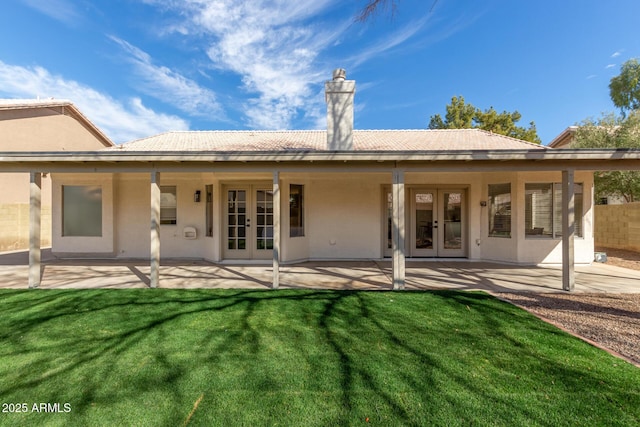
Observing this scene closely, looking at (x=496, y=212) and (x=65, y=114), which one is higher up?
(x=65, y=114)

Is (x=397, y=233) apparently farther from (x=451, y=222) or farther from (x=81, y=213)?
(x=81, y=213)

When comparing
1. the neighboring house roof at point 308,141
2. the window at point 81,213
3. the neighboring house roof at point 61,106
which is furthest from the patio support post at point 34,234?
the neighboring house roof at point 61,106

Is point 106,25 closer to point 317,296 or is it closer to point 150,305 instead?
point 150,305

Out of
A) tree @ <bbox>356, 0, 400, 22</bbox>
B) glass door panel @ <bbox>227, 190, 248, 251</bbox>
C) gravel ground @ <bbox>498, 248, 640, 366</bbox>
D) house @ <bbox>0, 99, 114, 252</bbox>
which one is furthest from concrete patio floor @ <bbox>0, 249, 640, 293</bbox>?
tree @ <bbox>356, 0, 400, 22</bbox>

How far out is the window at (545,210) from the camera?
781 centimetres

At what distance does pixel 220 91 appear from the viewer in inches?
742

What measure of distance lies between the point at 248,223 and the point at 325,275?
115 inches

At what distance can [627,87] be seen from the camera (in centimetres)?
2250

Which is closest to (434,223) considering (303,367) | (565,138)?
(303,367)

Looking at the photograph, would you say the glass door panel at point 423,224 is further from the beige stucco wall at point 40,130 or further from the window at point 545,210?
the beige stucco wall at point 40,130

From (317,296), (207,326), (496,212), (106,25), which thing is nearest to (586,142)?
(496,212)

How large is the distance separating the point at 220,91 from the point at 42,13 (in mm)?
8573

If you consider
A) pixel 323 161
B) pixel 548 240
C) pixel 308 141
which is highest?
pixel 308 141

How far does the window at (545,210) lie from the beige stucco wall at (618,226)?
3741 mm
